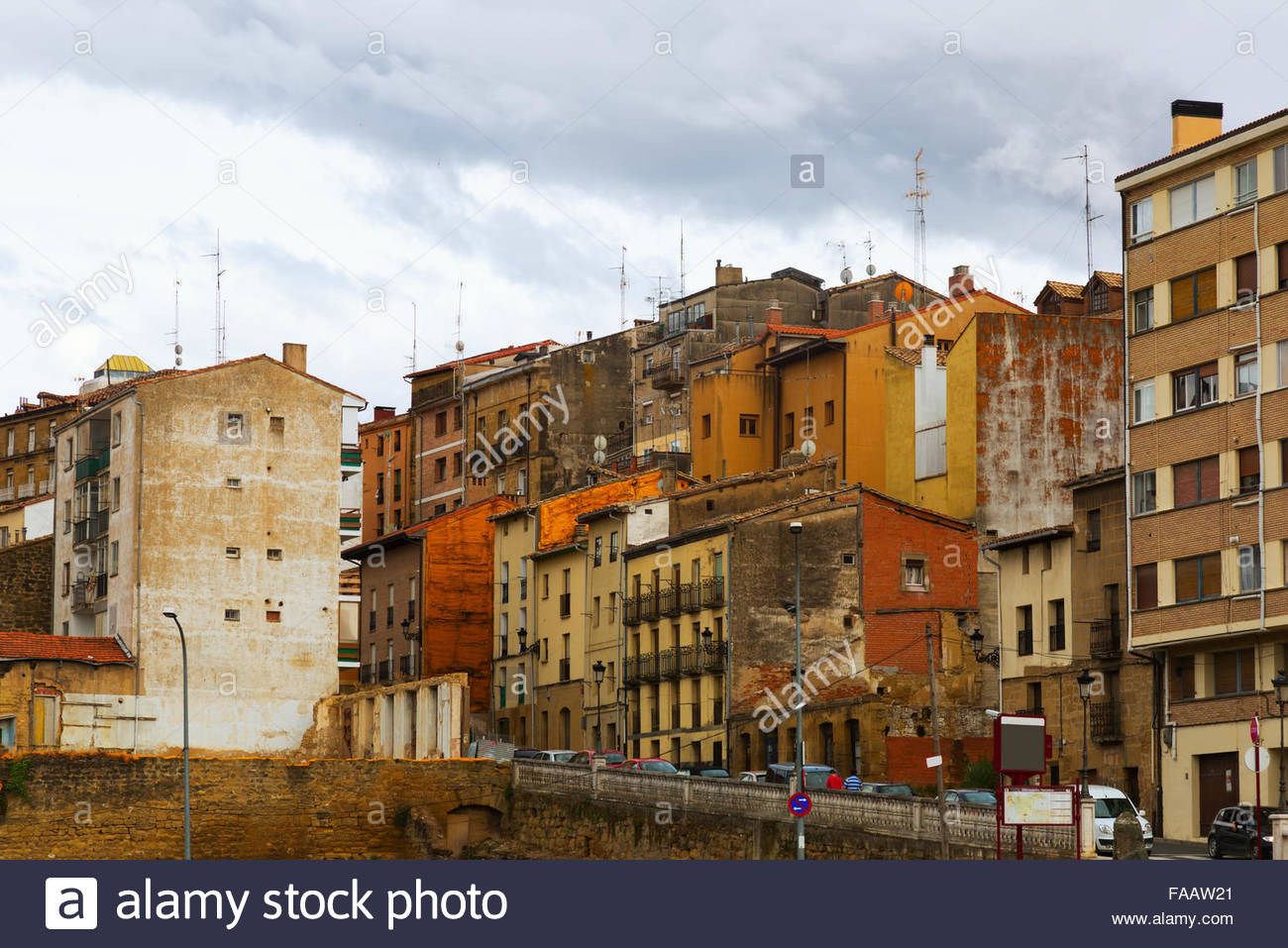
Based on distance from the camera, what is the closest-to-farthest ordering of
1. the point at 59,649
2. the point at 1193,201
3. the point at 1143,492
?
the point at 1193,201, the point at 1143,492, the point at 59,649

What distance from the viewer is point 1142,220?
76750 millimetres

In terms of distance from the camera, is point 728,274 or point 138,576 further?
point 728,274

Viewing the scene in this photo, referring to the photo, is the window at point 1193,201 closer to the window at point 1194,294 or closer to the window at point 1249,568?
the window at point 1194,294

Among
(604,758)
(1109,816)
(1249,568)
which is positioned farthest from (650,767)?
(1109,816)

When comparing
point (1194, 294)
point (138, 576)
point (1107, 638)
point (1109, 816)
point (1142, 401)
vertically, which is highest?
point (1194, 294)

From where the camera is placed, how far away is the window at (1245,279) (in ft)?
236

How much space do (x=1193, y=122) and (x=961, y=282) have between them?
4129 cm

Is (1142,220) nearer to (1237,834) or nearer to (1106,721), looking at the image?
(1106,721)

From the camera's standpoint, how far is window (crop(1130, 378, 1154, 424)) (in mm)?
76125

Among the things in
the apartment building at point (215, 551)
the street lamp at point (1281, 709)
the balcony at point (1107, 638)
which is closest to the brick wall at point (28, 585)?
the apartment building at point (215, 551)

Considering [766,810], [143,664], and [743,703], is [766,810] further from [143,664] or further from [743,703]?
[143,664]

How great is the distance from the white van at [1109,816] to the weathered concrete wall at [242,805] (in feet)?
100

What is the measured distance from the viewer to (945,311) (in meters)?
111

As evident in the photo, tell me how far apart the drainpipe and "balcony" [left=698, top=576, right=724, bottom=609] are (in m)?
22.9
